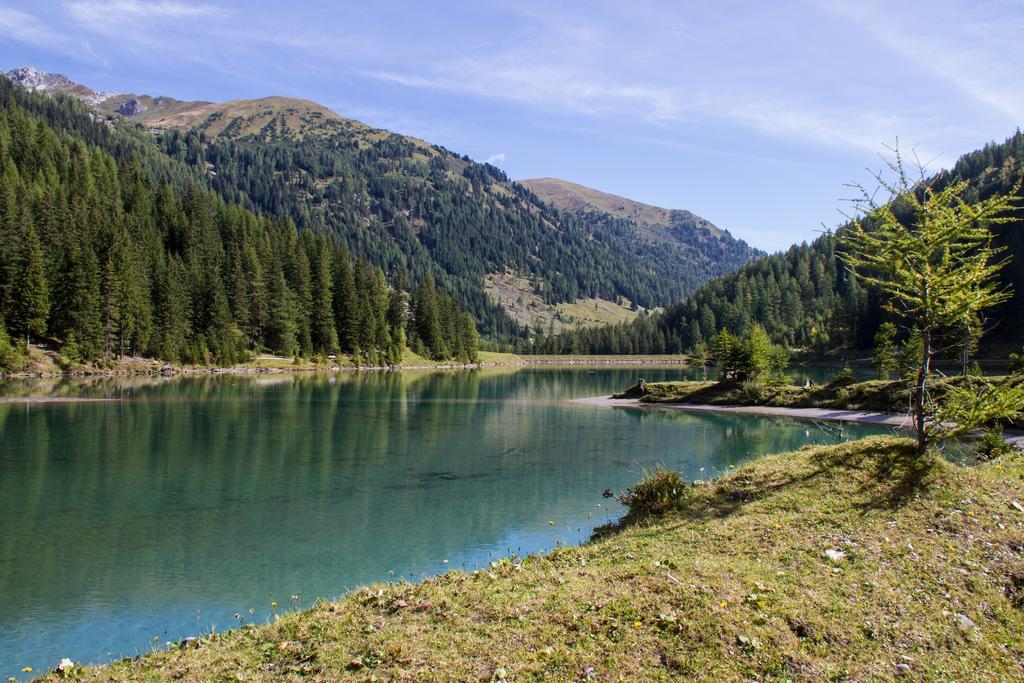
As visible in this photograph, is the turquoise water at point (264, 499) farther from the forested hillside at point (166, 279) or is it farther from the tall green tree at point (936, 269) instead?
the forested hillside at point (166, 279)

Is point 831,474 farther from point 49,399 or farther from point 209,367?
point 209,367

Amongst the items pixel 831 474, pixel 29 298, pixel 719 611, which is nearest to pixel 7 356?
pixel 29 298

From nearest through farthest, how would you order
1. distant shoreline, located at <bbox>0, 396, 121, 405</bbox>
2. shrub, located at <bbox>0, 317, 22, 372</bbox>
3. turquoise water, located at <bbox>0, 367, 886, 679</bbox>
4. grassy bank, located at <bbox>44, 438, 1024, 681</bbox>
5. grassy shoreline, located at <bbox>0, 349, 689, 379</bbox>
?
grassy bank, located at <bbox>44, 438, 1024, 681</bbox> → turquoise water, located at <bbox>0, 367, 886, 679</bbox> → distant shoreline, located at <bbox>0, 396, 121, 405</bbox> → shrub, located at <bbox>0, 317, 22, 372</bbox> → grassy shoreline, located at <bbox>0, 349, 689, 379</bbox>

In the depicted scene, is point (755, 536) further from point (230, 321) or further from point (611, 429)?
point (230, 321)

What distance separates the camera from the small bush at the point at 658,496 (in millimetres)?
17125

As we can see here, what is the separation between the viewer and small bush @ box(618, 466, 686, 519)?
17.1 metres

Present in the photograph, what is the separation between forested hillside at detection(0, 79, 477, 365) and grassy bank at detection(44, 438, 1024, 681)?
9958cm

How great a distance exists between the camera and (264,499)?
25.7 metres

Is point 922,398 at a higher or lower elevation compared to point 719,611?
higher

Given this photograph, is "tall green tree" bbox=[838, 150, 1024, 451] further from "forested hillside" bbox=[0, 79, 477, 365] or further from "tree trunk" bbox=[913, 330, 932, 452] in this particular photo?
"forested hillside" bbox=[0, 79, 477, 365]

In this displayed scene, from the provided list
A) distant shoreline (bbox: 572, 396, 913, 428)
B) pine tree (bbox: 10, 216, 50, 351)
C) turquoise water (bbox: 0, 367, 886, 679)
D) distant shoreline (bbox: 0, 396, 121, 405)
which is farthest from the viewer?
pine tree (bbox: 10, 216, 50, 351)

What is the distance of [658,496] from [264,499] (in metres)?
15.8

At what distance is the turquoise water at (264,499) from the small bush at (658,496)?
258cm

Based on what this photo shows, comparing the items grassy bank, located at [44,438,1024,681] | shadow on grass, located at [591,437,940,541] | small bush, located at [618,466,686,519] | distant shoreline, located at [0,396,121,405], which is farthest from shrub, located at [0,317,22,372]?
grassy bank, located at [44,438,1024,681]
